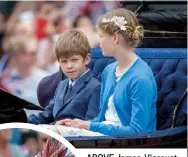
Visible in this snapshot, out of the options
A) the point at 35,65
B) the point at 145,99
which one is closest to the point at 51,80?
the point at 35,65

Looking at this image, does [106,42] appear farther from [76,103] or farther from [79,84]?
[76,103]

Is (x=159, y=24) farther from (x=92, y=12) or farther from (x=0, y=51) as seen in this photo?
(x=0, y=51)

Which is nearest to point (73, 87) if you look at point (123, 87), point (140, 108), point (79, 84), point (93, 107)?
point (79, 84)

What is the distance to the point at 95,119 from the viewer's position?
21.9ft

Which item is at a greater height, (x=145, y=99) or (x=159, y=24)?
(x=159, y=24)

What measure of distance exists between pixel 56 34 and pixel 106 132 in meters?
0.64

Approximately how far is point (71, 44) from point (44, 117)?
1.50ft

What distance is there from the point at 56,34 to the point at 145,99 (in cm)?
64

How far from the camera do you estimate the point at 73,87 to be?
674 cm

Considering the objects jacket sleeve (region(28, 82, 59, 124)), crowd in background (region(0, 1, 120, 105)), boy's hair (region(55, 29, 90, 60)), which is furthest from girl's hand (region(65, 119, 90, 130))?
boy's hair (region(55, 29, 90, 60))

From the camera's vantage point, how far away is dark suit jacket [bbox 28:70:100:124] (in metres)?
6.69

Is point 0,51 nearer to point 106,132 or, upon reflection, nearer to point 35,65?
point 35,65

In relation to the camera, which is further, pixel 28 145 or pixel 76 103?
pixel 76 103

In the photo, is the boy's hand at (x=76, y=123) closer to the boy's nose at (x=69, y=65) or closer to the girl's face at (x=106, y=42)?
the boy's nose at (x=69, y=65)
